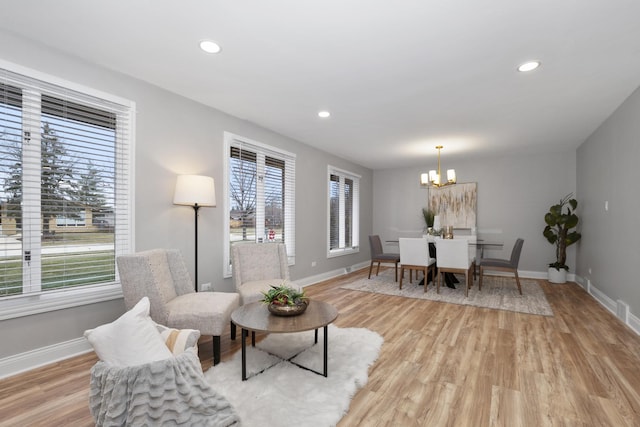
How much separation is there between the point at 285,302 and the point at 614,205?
13.9ft

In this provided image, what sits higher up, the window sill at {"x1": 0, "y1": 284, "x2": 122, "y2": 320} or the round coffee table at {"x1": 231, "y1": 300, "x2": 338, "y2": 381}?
the window sill at {"x1": 0, "y1": 284, "x2": 122, "y2": 320}

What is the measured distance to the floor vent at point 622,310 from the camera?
335 cm

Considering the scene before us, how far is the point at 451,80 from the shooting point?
2.95 meters

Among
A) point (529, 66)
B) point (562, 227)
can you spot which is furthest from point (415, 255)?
point (529, 66)

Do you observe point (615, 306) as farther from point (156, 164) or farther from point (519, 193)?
point (156, 164)

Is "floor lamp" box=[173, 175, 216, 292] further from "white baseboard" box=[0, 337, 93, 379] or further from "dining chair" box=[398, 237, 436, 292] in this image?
"dining chair" box=[398, 237, 436, 292]

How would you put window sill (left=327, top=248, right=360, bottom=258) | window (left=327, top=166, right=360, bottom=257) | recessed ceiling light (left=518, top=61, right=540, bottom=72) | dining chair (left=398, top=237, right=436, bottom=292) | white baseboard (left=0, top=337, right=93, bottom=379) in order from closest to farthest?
white baseboard (left=0, top=337, right=93, bottom=379) < recessed ceiling light (left=518, top=61, right=540, bottom=72) < dining chair (left=398, top=237, right=436, bottom=292) < window sill (left=327, top=248, right=360, bottom=258) < window (left=327, top=166, right=360, bottom=257)

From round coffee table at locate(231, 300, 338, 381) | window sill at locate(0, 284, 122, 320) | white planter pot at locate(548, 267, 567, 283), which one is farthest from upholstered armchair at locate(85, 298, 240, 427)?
white planter pot at locate(548, 267, 567, 283)

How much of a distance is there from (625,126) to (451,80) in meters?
2.31

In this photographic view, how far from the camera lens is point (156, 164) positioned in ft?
10.3

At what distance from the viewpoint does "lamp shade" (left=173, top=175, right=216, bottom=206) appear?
307 cm

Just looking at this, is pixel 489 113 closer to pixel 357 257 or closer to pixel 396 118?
pixel 396 118

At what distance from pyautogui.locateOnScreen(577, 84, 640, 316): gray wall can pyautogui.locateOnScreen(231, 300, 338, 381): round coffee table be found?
10.8 feet

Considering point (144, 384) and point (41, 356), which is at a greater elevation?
point (144, 384)
